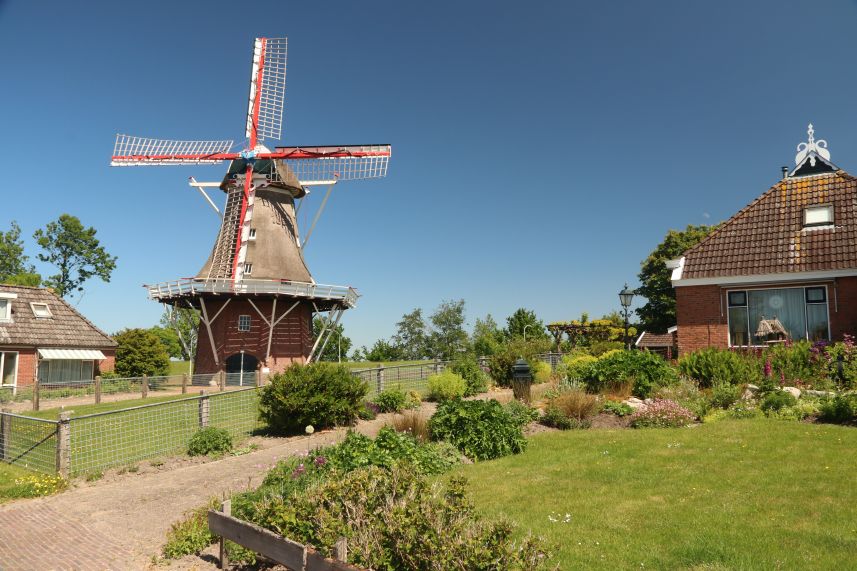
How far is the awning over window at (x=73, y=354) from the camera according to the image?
30734 mm

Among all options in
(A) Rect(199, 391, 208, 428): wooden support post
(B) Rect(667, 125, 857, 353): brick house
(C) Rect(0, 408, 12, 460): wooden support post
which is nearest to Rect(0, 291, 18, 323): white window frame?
(C) Rect(0, 408, 12, 460): wooden support post

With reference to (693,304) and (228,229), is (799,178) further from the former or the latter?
(228,229)

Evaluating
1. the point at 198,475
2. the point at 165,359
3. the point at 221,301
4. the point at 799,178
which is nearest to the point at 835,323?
the point at 799,178

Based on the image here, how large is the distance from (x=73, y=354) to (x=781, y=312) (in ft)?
114

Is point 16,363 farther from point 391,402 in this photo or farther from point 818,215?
point 818,215

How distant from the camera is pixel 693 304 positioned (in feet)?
63.0

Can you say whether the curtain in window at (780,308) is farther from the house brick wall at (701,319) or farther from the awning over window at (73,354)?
the awning over window at (73,354)

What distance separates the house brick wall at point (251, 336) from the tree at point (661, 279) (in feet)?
85.4

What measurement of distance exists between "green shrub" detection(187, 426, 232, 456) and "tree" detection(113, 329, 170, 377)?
26.7 m

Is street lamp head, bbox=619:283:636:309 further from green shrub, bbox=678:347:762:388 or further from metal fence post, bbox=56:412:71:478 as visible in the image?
metal fence post, bbox=56:412:71:478

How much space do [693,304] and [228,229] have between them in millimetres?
24061

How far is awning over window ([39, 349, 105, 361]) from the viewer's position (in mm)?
30734

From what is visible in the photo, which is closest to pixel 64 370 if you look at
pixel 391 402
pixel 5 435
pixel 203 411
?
pixel 5 435

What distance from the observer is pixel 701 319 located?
62.4 feet
